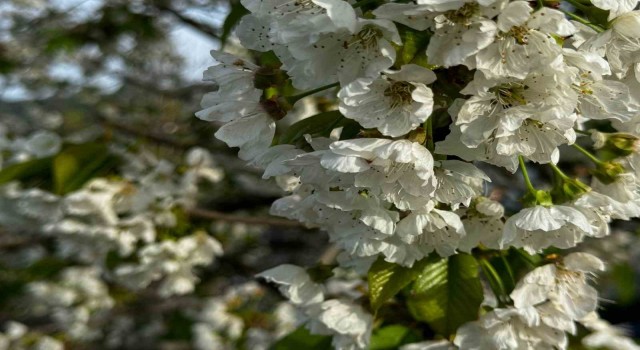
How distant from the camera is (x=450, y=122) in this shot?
106cm

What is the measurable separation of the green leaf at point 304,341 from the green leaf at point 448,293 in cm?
42

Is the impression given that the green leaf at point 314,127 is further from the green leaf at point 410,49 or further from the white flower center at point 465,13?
the white flower center at point 465,13

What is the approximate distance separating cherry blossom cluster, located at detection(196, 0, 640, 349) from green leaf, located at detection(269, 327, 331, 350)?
0.48m

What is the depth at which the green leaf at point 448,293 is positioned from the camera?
1.27m

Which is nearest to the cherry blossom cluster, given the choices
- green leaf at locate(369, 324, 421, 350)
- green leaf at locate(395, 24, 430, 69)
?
green leaf at locate(395, 24, 430, 69)

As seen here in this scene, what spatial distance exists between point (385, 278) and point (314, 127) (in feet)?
1.07

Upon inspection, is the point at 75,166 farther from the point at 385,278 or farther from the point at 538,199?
the point at 538,199

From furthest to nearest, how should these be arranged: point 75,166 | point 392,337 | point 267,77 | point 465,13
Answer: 1. point 75,166
2. point 392,337
3. point 267,77
4. point 465,13

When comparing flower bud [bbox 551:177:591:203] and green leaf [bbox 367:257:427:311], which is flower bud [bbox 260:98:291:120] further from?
flower bud [bbox 551:177:591:203]

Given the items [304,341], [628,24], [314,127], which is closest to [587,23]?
[628,24]

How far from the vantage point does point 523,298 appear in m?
1.21

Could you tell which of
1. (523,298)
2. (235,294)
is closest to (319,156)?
(523,298)

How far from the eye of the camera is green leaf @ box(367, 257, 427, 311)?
1.23 metres

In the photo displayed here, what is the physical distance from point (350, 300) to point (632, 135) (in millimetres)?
688
